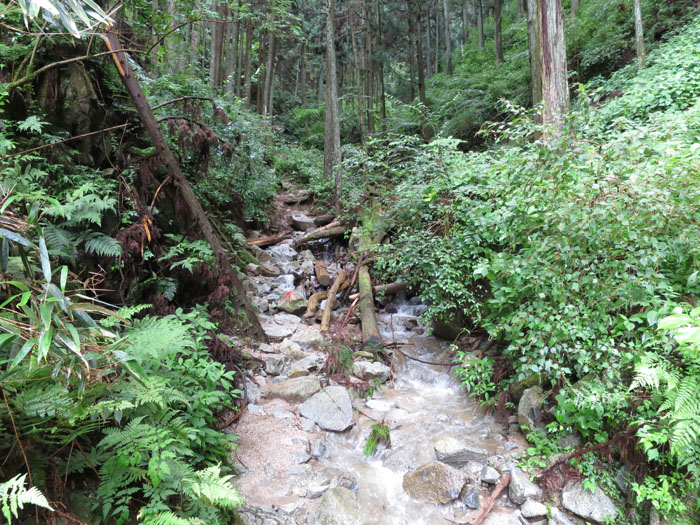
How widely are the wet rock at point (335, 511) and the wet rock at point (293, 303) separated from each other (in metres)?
4.46

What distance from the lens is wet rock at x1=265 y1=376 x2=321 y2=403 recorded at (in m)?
5.09

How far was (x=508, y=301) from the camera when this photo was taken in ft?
14.8

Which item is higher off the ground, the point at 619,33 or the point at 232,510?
the point at 619,33

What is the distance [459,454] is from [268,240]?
7974 millimetres

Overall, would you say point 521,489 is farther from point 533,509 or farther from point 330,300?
point 330,300

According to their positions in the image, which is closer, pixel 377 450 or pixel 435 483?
pixel 435 483

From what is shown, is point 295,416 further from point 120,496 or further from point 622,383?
point 622,383

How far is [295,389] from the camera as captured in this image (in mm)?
5172

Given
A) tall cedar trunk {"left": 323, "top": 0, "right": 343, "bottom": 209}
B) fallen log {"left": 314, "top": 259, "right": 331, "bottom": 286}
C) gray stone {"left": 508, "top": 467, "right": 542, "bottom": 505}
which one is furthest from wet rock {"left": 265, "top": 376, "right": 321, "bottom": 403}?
tall cedar trunk {"left": 323, "top": 0, "right": 343, "bottom": 209}

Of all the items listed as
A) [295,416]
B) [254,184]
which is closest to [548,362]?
Answer: [295,416]

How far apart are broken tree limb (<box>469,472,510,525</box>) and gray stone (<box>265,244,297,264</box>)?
739 cm

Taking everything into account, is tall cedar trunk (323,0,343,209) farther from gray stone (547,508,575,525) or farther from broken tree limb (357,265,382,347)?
gray stone (547,508,575,525)

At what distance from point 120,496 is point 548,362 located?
157 inches

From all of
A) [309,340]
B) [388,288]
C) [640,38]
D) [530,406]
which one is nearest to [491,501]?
[530,406]
